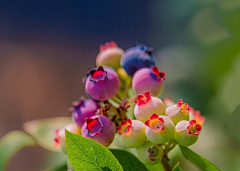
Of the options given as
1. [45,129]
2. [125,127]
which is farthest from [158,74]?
[45,129]

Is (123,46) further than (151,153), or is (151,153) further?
(123,46)

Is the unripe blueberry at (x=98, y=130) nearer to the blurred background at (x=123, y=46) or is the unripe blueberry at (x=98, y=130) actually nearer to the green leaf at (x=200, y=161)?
the green leaf at (x=200, y=161)

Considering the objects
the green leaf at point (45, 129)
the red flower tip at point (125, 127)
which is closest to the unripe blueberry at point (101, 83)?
the red flower tip at point (125, 127)

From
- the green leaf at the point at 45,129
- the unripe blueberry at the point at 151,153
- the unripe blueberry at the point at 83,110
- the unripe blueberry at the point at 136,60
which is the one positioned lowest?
the green leaf at the point at 45,129

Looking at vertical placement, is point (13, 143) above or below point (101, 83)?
below

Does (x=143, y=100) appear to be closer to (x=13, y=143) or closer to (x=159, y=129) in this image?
(x=159, y=129)

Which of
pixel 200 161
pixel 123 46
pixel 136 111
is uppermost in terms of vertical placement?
pixel 136 111

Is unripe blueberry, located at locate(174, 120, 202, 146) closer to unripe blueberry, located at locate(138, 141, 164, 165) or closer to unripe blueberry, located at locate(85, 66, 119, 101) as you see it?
unripe blueberry, located at locate(138, 141, 164, 165)
